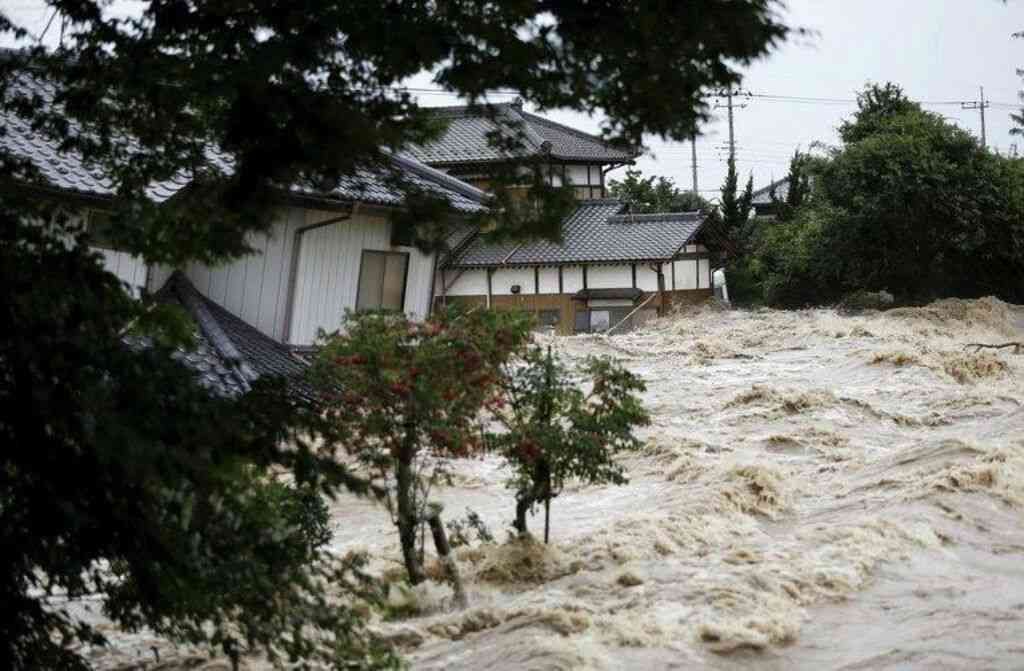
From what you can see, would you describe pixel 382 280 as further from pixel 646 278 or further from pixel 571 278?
pixel 646 278

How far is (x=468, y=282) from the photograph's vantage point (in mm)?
30734

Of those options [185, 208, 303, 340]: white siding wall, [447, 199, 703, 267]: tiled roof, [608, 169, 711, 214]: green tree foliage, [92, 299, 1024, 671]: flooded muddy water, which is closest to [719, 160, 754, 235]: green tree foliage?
[608, 169, 711, 214]: green tree foliage

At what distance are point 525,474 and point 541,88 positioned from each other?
5682 millimetres

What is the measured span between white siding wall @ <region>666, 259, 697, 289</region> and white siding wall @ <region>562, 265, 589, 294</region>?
2719 millimetres

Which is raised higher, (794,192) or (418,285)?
(794,192)

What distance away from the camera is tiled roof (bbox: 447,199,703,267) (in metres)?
29.9

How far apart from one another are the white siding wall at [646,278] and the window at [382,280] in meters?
16.1

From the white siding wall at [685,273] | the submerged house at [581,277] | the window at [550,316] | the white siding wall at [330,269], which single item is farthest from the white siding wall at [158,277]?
the white siding wall at [685,273]

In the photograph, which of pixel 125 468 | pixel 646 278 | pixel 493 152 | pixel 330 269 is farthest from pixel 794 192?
pixel 125 468

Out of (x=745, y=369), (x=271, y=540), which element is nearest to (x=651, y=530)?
(x=271, y=540)

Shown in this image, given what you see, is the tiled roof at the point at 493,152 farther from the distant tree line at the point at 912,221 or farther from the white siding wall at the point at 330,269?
the white siding wall at the point at 330,269

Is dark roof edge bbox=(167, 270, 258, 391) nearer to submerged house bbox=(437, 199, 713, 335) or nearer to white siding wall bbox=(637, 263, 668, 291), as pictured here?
submerged house bbox=(437, 199, 713, 335)

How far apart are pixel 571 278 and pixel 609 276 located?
96cm

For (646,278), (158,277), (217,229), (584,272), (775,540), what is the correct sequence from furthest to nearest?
(646,278) → (584,272) → (158,277) → (775,540) → (217,229)
